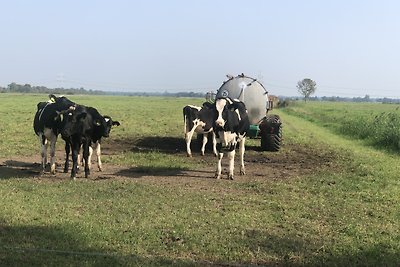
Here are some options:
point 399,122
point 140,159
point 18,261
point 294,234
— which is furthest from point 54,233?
point 399,122

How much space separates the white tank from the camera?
17.6 m

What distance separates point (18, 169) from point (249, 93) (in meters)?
8.74

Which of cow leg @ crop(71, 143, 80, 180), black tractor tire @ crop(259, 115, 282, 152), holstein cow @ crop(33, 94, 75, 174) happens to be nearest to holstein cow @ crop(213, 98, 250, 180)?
cow leg @ crop(71, 143, 80, 180)

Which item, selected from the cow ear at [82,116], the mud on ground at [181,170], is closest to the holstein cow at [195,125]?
the mud on ground at [181,170]

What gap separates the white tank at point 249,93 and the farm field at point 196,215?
2861 millimetres

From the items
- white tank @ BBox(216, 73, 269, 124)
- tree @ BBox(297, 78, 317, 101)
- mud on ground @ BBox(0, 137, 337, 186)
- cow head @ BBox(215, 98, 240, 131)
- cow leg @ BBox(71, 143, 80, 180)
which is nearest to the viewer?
cow leg @ BBox(71, 143, 80, 180)

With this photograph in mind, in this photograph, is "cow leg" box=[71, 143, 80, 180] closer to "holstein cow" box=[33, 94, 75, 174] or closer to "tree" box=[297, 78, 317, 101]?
"holstein cow" box=[33, 94, 75, 174]

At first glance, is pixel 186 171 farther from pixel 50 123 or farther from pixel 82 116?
pixel 50 123

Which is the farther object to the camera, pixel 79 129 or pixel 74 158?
pixel 79 129

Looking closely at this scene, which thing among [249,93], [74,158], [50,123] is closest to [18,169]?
[50,123]

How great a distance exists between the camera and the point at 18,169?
13141mm

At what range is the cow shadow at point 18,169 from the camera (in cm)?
1204

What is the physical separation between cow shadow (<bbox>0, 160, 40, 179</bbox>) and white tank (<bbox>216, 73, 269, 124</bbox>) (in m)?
7.49

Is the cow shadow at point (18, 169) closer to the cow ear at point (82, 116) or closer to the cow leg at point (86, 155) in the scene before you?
the cow leg at point (86, 155)
